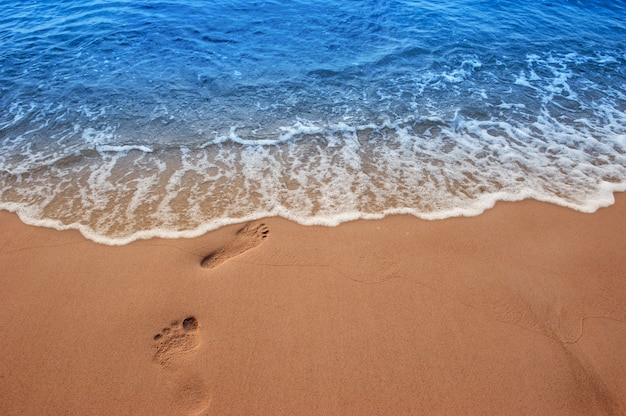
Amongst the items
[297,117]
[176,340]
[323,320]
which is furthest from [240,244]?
[297,117]

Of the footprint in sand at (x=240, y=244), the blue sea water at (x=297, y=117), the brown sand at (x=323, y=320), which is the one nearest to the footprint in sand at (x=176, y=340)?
the brown sand at (x=323, y=320)

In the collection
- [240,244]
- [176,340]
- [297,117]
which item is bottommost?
[176,340]

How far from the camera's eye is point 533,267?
4.14 metres

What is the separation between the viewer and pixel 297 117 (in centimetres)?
700

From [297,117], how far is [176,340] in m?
4.93

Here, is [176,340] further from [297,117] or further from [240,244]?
[297,117]

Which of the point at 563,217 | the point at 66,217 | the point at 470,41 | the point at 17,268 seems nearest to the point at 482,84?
the point at 470,41

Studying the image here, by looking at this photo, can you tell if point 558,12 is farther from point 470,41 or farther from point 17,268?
point 17,268

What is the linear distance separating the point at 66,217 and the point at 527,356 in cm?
593

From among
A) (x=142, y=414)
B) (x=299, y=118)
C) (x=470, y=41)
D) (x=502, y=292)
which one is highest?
(x=470, y=41)

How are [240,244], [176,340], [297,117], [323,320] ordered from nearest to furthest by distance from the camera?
[176,340] < [323,320] < [240,244] < [297,117]

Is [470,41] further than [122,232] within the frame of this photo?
Yes

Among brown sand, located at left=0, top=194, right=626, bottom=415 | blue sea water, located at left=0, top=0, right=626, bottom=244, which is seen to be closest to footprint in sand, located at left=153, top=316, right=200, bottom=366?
brown sand, located at left=0, top=194, right=626, bottom=415

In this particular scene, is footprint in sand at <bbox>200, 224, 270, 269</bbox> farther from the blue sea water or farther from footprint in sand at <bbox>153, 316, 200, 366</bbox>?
footprint in sand at <bbox>153, 316, 200, 366</bbox>
